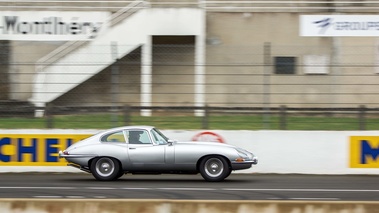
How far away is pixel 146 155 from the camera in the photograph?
51.6 ft

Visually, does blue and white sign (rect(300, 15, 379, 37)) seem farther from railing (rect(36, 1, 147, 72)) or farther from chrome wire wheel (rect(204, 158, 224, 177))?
chrome wire wheel (rect(204, 158, 224, 177))

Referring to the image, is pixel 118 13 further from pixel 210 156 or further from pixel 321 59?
pixel 210 156

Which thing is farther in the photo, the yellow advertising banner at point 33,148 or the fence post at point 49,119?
the fence post at point 49,119

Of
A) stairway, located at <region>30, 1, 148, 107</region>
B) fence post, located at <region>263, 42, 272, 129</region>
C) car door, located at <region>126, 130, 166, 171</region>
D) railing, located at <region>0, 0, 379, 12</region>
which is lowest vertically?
car door, located at <region>126, 130, 166, 171</region>

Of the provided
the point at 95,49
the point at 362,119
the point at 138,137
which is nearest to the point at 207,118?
the point at 138,137

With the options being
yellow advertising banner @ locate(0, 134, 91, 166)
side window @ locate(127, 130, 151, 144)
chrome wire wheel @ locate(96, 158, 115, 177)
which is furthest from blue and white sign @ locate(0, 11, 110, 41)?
chrome wire wheel @ locate(96, 158, 115, 177)

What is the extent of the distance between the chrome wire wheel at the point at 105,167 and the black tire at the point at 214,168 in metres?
1.81

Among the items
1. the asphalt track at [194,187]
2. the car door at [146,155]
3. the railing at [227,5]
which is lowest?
the asphalt track at [194,187]

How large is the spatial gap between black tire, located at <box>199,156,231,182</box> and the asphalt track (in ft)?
0.58

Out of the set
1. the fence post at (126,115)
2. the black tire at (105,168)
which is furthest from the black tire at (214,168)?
the fence post at (126,115)

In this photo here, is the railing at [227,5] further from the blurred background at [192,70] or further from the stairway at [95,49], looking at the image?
the stairway at [95,49]

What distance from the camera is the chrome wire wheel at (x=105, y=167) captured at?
1585 centimetres

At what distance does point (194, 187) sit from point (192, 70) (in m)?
7.55

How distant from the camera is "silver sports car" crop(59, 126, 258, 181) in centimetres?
1562
